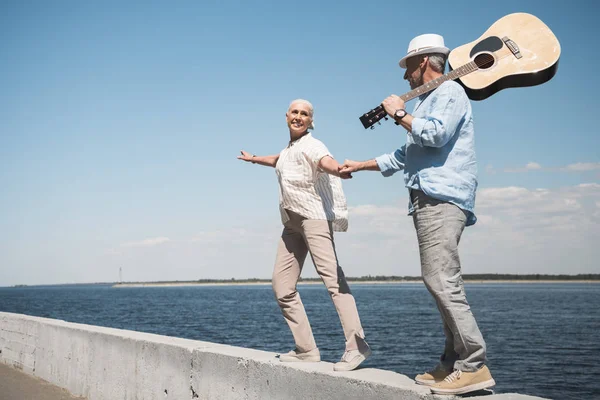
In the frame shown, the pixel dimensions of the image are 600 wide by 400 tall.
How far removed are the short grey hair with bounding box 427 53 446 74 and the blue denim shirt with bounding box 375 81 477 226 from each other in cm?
18

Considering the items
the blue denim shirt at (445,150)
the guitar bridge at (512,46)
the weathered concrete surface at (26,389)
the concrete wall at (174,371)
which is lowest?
the weathered concrete surface at (26,389)

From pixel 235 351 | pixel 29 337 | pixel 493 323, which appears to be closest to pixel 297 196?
pixel 235 351

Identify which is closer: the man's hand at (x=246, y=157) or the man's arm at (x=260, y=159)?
the man's arm at (x=260, y=159)

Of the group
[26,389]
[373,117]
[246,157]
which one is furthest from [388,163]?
[26,389]

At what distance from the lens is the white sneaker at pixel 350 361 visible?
380 centimetres

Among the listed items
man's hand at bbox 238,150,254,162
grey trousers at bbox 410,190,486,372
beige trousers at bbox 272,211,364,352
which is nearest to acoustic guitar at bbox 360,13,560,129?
grey trousers at bbox 410,190,486,372

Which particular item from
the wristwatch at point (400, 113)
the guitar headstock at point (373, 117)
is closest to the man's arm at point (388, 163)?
the guitar headstock at point (373, 117)

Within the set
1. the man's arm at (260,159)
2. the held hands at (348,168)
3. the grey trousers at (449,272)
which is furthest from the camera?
the man's arm at (260,159)

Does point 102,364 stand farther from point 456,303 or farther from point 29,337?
point 456,303

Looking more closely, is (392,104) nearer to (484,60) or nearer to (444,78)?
(444,78)

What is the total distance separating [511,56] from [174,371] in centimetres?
337

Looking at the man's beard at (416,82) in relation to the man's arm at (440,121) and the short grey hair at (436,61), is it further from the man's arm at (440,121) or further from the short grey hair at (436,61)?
the man's arm at (440,121)

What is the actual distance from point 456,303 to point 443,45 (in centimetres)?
143

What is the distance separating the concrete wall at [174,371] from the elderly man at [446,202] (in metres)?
0.21
